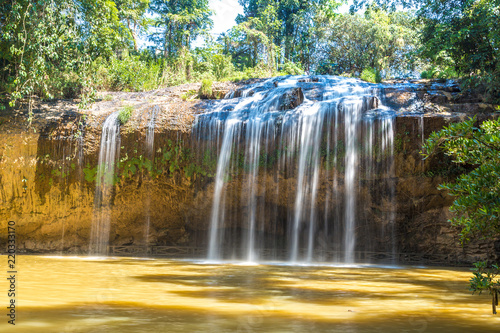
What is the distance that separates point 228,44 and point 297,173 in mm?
21588

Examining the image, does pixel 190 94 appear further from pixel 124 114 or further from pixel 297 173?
pixel 297 173

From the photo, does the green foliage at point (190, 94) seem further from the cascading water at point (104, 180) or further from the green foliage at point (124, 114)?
the cascading water at point (104, 180)

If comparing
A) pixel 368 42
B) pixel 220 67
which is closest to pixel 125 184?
pixel 220 67

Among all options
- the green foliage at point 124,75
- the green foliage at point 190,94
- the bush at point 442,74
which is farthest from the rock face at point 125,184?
the bush at point 442,74

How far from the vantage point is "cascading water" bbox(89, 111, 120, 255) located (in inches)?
578

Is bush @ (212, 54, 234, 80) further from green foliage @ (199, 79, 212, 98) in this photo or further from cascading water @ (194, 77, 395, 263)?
cascading water @ (194, 77, 395, 263)

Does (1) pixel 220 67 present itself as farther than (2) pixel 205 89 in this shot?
Yes

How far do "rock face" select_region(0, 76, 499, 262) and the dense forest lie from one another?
173cm

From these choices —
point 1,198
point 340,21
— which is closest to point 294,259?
point 1,198

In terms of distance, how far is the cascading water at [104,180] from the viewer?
48.2 feet

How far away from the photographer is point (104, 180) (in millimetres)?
14750

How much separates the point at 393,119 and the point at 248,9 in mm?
28555

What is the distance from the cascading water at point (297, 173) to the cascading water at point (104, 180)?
3.06 meters

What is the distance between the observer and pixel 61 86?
1767cm
